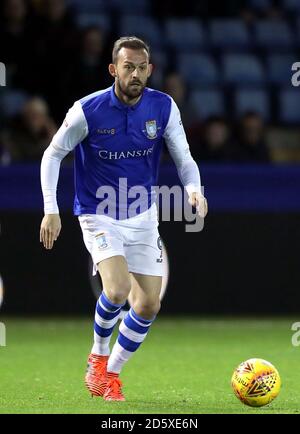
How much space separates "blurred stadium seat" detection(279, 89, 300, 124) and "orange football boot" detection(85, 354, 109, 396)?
26.5 ft

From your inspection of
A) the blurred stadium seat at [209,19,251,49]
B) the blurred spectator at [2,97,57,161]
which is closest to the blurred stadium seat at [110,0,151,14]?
the blurred stadium seat at [209,19,251,49]

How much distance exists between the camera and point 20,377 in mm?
8195

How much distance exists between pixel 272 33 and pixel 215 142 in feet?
12.3

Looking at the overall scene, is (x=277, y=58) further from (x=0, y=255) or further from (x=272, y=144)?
(x=0, y=255)

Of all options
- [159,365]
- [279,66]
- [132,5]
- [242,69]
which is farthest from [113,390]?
[132,5]

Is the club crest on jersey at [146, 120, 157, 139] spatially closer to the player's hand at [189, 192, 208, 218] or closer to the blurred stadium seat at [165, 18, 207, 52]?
the player's hand at [189, 192, 208, 218]

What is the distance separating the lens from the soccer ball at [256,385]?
6699 mm

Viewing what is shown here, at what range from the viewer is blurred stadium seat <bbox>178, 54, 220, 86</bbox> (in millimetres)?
14891

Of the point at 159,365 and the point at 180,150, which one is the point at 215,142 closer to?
the point at 159,365

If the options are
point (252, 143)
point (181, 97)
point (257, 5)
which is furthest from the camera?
point (257, 5)

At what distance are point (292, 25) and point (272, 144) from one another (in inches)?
101

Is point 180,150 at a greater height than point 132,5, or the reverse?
point 132,5

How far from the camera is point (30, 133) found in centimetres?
1224

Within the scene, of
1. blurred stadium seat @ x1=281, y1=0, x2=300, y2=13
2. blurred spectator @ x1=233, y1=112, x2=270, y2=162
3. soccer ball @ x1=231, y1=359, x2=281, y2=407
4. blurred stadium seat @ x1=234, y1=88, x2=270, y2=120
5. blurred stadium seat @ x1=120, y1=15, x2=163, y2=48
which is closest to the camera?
soccer ball @ x1=231, y1=359, x2=281, y2=407
